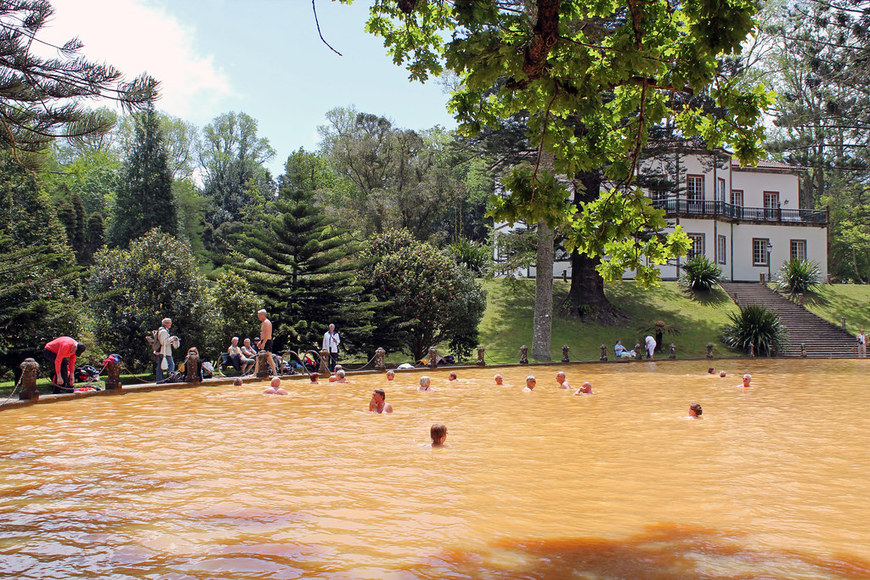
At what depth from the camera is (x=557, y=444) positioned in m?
9.41

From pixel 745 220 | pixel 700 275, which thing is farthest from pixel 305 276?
pixel 745 220

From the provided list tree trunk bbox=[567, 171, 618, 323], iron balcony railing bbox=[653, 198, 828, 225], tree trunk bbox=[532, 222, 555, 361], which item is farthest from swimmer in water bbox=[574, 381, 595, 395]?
iron balcony railing bbox=[653, 198, 828, 225]

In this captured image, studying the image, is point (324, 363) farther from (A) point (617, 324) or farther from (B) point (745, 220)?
(B) point (745, 220)

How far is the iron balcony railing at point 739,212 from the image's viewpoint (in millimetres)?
40562

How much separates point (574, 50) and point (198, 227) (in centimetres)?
5432

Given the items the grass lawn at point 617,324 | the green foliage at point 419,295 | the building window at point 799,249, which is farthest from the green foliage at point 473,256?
the building window at point 799,249

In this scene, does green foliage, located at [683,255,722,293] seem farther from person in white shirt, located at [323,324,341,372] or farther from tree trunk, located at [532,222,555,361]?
person in white shirt, located at [323,324,341,372]

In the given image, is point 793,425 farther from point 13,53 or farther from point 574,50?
point 13,53

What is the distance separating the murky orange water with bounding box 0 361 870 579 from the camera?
486 cm

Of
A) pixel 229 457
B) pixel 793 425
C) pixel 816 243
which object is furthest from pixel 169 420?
pixel 816 243

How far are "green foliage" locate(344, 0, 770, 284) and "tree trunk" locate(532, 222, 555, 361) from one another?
18.9 meters

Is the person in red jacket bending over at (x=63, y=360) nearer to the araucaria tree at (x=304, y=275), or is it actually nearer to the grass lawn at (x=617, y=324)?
the araucaria tree at (x=304, y=275)

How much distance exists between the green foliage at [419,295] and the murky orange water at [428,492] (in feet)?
36.6

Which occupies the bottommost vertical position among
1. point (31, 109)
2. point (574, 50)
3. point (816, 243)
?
point (574, 50)
